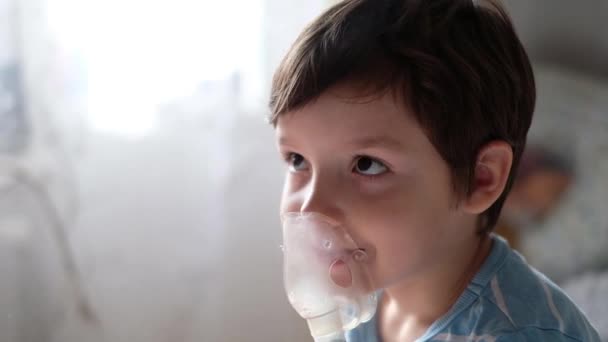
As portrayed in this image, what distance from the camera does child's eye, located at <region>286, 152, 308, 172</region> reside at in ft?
2.58

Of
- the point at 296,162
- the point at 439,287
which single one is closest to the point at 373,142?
the point at 296,162

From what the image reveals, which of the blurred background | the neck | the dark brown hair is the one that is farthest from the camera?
the blurred background

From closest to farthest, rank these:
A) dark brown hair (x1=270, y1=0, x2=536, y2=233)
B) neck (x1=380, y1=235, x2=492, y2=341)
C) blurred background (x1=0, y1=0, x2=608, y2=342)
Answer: dark brown hair (x1=270, y1=0, x2=536, y2=233)
neck (x1=380, y1=235, x2=492, y2=341)
blurred background (x1=0, y1=0, x2=608, y2=342)

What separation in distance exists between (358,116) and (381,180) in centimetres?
8

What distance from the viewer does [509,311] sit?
0.77 m

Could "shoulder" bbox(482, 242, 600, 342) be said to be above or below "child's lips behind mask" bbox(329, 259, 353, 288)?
below

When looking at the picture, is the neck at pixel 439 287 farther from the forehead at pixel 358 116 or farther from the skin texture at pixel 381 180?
the forehead at pixel 358 116

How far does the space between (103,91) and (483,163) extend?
23.6 inches

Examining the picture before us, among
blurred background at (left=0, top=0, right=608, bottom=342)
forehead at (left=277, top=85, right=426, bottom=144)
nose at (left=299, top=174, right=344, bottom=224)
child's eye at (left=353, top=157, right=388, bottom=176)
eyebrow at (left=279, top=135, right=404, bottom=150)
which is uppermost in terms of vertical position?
forehead at (left=277, top=85, right=426, bottom=144)

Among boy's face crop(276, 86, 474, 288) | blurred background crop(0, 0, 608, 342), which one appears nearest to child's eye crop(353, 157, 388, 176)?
boy's face crop(276, 86, 474, 288)

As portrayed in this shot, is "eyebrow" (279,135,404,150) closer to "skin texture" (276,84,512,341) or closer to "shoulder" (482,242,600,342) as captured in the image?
"skin texture" (276,84,512,341)

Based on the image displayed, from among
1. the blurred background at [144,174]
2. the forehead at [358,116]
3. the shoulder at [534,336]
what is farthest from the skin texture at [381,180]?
the blurred background at [144,174]

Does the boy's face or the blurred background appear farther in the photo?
the blurred background

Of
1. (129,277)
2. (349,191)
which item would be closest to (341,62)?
(349,191)
